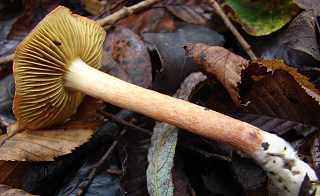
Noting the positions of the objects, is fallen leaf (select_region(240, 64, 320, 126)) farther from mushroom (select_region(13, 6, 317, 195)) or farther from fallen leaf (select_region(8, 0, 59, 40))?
fallen leaf (select_region(8, 0, 59, 40))

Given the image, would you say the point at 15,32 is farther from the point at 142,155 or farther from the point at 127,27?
the point at 142,155

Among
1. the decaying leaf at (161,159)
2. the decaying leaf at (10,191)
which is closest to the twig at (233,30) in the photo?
the decaying leaf at (161,159)

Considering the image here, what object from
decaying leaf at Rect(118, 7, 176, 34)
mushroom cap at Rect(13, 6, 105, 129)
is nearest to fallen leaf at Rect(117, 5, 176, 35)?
decaying leaf at Rect(118, 7, 176, 34)

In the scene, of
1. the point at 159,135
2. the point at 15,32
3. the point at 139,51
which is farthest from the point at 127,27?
the point at 159,135

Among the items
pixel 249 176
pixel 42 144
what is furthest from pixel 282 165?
pixel 42 144

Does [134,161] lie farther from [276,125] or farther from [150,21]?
[150,21]

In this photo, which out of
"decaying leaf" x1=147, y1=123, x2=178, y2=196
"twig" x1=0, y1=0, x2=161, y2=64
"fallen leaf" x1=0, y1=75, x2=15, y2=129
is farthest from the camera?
"twig" x1=0, y1=0, x2=161, y2=64
